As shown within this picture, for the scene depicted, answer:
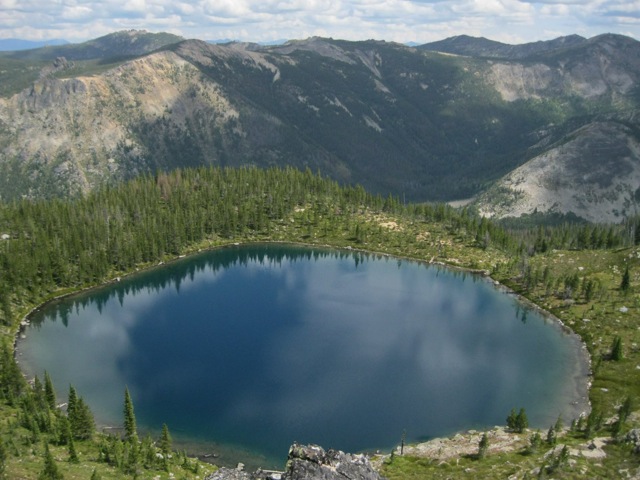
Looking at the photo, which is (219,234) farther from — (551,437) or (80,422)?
(551,437)

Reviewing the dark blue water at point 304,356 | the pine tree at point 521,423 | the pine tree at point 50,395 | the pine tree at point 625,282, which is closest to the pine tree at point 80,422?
the pine tree at point 50,395

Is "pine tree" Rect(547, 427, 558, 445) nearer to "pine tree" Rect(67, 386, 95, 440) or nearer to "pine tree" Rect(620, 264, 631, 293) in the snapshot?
"pine tree" Rect(67, 386, 95, 440)

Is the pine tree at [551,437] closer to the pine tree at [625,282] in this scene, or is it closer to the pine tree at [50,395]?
the pine tree at [625,282]

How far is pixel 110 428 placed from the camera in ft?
239

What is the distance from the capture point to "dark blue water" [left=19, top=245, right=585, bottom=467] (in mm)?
76125

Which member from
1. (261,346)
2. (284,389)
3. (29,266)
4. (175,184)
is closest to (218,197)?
(175,184)

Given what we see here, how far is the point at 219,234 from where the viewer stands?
16838cm

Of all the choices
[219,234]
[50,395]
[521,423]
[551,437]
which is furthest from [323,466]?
[219,234]

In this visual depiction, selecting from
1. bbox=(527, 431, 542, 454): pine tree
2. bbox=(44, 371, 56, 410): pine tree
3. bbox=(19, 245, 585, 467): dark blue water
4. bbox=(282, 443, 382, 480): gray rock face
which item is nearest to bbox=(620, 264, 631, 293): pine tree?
bbox=(19, 245, 585, 467): dark blue water

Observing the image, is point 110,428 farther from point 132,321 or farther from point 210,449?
point 132,321

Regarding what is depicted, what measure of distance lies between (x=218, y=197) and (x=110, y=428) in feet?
381

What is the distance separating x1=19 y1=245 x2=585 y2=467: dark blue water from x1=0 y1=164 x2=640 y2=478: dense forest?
738 centimetres

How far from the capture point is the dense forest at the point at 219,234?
119 meters

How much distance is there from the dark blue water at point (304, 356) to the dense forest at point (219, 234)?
291 inches
